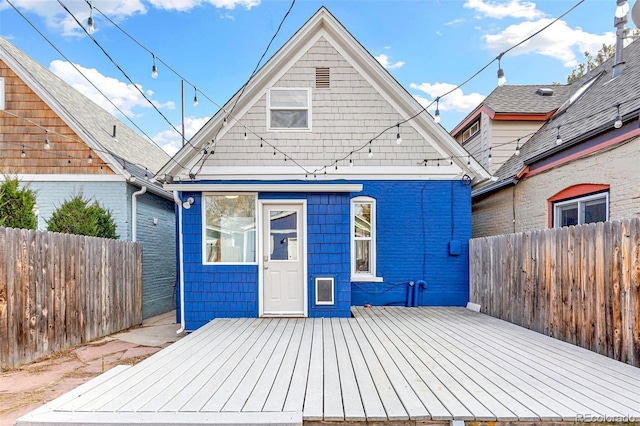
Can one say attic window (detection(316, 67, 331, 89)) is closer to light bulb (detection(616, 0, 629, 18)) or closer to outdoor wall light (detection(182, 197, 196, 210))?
outdoor wall light (detection(182, 197, 196, 210))

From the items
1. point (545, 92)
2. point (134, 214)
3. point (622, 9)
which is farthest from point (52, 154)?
point (545, 92)

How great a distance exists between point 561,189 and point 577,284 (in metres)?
3.19

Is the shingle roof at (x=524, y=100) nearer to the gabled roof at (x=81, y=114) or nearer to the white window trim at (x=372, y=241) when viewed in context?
the white window trim at (x=372, y=241)

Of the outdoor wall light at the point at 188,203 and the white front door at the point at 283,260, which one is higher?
the outdoor wall light at the point at 188,203

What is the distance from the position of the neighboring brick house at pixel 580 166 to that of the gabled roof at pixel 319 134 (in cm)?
125

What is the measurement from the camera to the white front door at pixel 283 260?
6375 millimetres

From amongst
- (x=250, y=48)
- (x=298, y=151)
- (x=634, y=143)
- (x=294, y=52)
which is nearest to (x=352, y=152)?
(x=298, y=151)

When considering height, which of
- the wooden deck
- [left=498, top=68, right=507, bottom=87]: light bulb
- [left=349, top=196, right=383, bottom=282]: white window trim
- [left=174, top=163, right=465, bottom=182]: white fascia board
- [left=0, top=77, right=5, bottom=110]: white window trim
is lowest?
the wooden deck

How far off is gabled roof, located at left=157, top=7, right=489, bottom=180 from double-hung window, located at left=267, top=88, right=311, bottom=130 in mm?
276

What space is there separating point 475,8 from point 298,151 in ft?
→ 19.8

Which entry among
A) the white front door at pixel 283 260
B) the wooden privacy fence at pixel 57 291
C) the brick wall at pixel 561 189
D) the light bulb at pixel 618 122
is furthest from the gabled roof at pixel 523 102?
the wooden privacy fence at pixel 57 291

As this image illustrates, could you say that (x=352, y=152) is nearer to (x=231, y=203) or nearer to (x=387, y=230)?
(x=387, y=230)

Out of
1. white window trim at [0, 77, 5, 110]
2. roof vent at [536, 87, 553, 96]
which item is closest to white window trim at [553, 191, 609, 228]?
roof vent at [536, 87, 553, 96]

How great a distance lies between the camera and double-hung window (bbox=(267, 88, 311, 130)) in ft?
24.6
